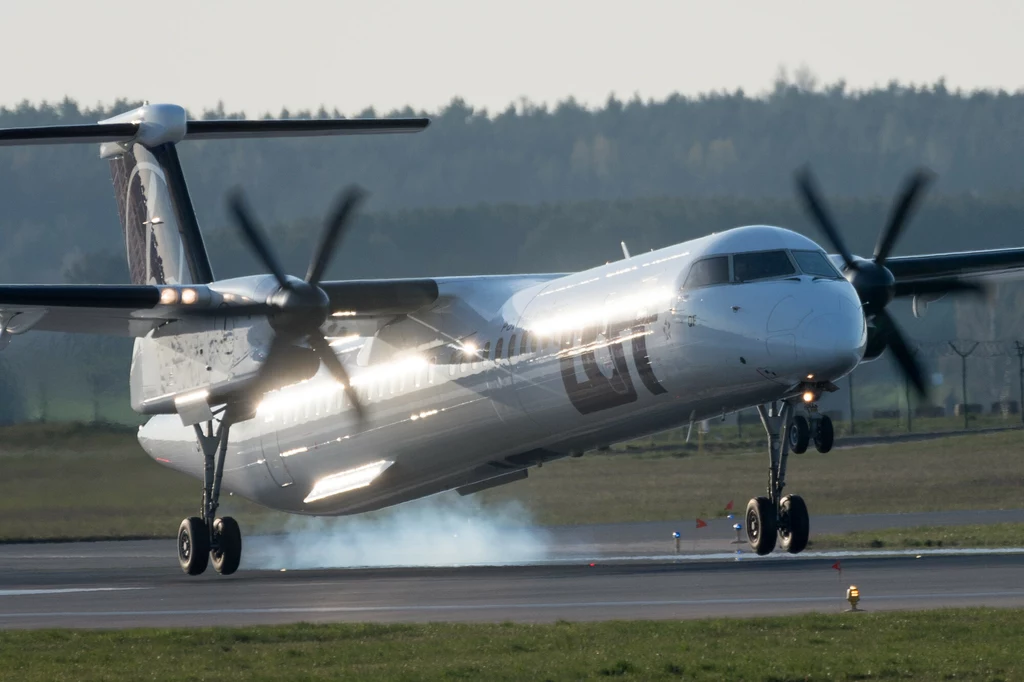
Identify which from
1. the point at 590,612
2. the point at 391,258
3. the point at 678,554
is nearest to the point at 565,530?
the point at 678,554

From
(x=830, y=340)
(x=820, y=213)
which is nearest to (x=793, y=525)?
(x=830, y=340)

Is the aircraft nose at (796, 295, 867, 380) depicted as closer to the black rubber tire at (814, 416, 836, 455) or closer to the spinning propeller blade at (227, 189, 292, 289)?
the black rubber tire at (814, 416, 836, 455)

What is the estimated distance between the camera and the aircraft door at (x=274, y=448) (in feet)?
84.4

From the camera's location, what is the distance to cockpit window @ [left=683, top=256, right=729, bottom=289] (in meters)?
18.9

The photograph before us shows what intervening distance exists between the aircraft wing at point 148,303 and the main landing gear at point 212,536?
217 cm

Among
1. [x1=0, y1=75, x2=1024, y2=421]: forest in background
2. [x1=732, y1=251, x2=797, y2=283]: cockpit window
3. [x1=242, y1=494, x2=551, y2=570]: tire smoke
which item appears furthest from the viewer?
[x1=0, y1=75, x2=1024, y2=421]: forest in background

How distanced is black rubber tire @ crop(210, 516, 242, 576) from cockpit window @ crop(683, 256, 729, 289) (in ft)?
29.2

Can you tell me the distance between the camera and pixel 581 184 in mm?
81438

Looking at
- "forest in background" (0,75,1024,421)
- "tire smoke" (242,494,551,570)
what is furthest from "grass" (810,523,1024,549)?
"forest in background" (0,75,1024,421)

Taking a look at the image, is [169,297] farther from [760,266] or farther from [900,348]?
[900,348]

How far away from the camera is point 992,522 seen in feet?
103

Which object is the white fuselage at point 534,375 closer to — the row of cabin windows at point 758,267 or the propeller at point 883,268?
the row of cabin windows at point 758,267

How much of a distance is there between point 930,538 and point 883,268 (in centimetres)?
805

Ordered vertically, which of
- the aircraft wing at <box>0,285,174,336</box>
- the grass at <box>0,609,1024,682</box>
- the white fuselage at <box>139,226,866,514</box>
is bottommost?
the grass at <box>0,609,1024,682</box>
